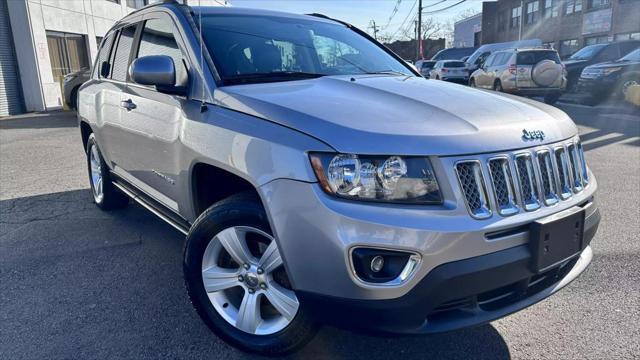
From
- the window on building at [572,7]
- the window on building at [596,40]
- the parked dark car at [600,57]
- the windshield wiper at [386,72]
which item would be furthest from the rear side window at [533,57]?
the window on building at [572,7]

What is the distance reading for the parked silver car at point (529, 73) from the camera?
14328 millimetres

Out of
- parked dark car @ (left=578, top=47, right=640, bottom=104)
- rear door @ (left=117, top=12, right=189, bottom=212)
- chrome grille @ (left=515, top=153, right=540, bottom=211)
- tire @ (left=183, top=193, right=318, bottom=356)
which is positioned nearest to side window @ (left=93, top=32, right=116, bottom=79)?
rear door @ (left=117, top=12, right=189, bottom=212)

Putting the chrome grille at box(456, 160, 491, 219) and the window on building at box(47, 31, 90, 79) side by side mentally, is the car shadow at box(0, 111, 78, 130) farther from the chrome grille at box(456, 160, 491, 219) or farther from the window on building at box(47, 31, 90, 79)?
the chrome grille at box(456, 160, 491, 219)

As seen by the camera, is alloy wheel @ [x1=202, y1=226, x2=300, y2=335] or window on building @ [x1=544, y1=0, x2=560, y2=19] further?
window on building @ [x1=544, y1=0, x2=560, y2=19]

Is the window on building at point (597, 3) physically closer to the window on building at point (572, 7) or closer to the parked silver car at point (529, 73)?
the window on building at point (572, 7)

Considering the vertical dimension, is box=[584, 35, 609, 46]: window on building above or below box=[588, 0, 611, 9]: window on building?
below

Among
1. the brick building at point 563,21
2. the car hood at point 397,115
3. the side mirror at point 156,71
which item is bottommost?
the car hood at point 397,115

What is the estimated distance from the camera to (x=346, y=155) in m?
2.08

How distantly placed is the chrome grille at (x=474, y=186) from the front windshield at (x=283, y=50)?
143 cm

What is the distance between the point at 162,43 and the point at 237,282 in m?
1.88

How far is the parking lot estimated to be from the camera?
2676mm

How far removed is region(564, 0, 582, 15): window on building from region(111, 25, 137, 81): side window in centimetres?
3543

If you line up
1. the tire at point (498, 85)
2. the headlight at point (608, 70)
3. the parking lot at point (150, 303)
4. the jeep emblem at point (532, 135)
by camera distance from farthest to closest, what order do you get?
the tire at point (498, 85)
the headlight at point (608, 70)
the parking lot at point (150, 303)
the jeep emblem at point (532, 135)

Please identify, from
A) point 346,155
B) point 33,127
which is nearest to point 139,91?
point 346,155
